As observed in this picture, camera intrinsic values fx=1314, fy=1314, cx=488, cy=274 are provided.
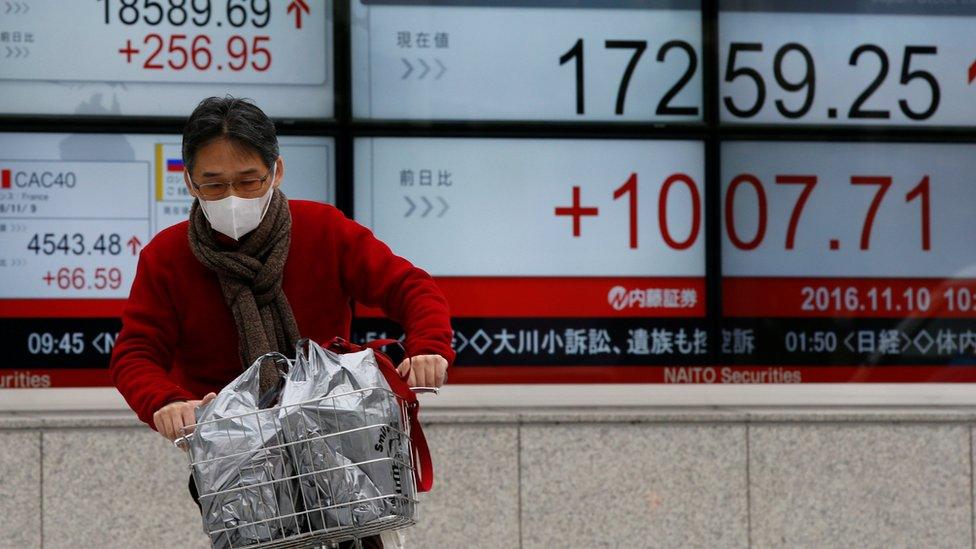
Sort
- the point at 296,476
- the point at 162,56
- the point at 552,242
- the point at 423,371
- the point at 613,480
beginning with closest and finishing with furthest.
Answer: the point at 296,476 < the point at 423,371 < the point at 613,480 < the point at 162,56 < the point at 552,242

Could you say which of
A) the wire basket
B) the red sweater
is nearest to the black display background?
the red sweater

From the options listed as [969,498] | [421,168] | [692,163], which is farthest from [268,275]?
[969,498]

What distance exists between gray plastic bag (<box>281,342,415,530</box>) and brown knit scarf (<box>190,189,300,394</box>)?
35cm

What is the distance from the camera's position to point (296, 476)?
2.63 meters

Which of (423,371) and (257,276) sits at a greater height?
(257,276)

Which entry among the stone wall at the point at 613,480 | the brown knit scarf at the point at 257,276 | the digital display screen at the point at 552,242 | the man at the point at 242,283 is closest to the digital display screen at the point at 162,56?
the digital display screen at the point at 552,242

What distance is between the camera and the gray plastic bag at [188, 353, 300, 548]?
8.64 feet

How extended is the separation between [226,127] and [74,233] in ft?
11.8

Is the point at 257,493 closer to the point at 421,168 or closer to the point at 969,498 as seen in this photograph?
the point at 421,168

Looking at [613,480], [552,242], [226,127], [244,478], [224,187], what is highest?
[226,127]

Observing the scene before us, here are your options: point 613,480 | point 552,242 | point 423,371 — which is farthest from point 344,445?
point 552,242

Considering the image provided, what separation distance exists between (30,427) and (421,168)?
2.20 metres

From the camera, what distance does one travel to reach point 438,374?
9.70 ft

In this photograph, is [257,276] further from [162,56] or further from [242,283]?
[162,56]
